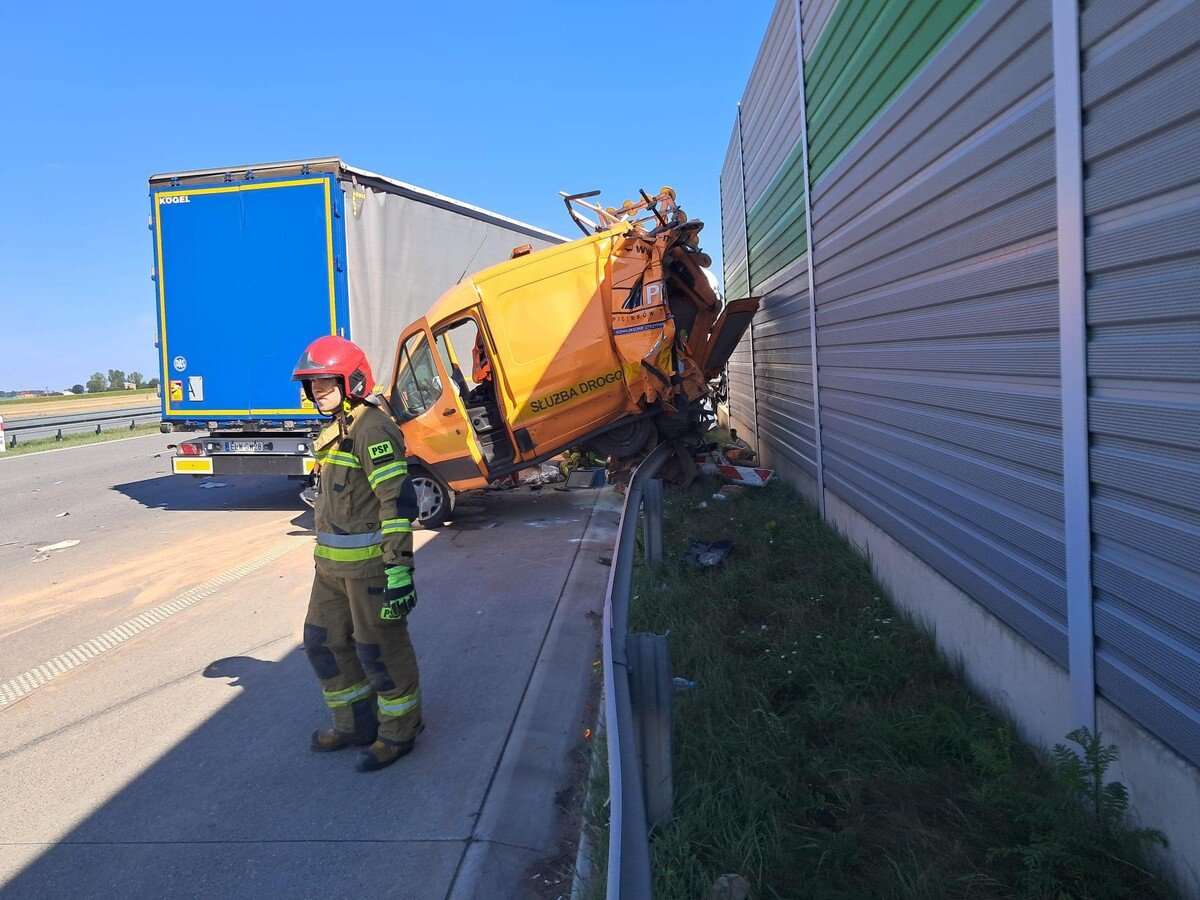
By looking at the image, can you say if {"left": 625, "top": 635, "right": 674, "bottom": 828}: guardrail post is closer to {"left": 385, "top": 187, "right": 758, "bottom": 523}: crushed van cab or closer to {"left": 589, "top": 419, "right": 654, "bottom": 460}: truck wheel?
{"left": 385, "top": 187, "right": 758, "bottom": 523}: crushed van cab

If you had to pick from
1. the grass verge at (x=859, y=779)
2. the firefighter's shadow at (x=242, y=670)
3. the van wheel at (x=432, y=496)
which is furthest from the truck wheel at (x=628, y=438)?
the firefighter's shadow at (x=242, y=670)

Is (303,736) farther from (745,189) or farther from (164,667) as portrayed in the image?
(745,189)

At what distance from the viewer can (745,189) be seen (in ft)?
38.6

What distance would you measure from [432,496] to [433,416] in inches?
39.1

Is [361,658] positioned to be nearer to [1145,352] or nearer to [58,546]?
[1145,352]

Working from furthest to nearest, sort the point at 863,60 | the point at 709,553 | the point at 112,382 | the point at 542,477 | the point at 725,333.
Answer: the point at 112,382
the point at 542,477
the point at 725,333
the point at 709,553
the point at 863,60

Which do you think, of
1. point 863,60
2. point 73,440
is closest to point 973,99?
point 863,60

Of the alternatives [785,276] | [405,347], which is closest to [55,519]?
[405,347]

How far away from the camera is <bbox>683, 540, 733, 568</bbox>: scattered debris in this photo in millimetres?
6125

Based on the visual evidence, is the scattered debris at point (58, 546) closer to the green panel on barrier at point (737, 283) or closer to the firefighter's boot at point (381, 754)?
the firefighter's boot at point (381, 754)

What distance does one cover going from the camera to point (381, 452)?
3895 millimetres

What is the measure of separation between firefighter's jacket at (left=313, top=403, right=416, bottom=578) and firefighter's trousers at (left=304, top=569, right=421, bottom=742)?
0.11m

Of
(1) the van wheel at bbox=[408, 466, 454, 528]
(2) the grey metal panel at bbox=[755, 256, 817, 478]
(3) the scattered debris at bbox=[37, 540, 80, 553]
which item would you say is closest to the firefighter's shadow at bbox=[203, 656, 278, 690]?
(1) the van wheel at bbox=[408, 466, 454, 528]

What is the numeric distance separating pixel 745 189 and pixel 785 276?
12.2 feet
